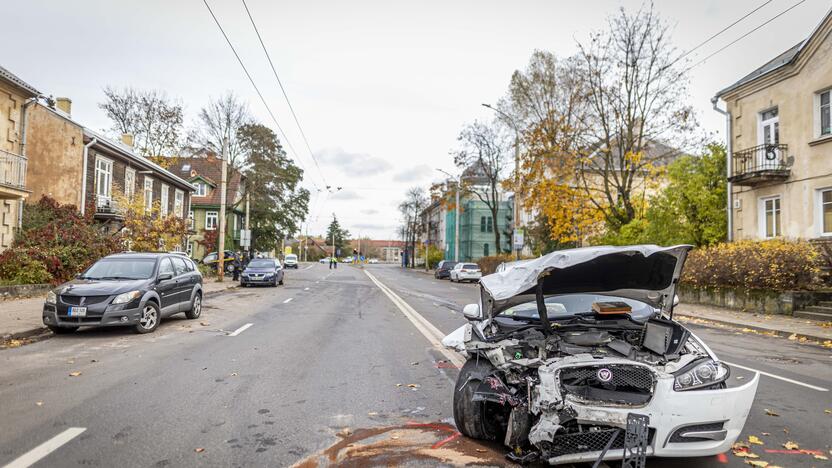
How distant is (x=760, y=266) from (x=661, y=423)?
50.4ft

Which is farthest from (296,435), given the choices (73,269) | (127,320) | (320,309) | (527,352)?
(73,269)

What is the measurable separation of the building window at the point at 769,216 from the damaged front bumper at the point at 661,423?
19.9 metres

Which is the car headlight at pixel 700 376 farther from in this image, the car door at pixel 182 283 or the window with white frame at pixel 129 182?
the window with white frame at pixel 129 182

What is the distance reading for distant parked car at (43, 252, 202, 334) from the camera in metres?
9.67

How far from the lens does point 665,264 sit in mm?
4707

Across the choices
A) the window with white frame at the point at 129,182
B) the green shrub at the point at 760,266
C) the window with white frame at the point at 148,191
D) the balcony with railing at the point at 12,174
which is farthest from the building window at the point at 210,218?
the green shrub at the point at 760,266

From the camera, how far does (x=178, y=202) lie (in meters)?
37.4

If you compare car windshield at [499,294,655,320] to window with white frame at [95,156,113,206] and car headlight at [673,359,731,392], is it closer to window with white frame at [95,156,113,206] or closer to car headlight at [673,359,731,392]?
car headlight at [673,359,731,392]

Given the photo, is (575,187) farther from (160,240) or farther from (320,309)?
(160,240)

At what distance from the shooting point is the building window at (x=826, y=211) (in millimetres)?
17898

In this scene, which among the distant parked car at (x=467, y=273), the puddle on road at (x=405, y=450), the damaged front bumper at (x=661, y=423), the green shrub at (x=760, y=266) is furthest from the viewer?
the distant parked car at (x=467, y=273)

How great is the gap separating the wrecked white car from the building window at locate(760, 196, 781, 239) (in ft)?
61.4

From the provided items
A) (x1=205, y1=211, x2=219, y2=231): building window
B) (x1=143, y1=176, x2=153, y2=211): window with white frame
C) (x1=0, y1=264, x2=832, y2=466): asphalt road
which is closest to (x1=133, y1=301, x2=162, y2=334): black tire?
(x1=0, y1=264, x2=832, y2=466): asphalt road

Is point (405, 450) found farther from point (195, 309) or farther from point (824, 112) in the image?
point (824, 112)
